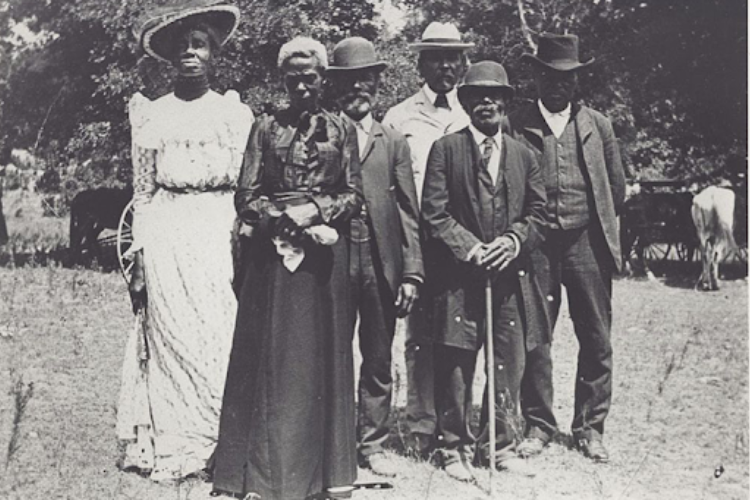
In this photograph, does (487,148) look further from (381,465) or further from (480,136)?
(381,465)

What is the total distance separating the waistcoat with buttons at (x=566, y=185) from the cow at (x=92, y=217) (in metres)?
10.4

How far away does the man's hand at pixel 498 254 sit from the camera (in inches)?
167

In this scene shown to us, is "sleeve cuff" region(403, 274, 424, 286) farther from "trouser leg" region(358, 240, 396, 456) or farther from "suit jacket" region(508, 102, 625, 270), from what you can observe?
"suit jacket" region(508, 102, 625, 270)

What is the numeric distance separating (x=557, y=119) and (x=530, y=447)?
1745mm

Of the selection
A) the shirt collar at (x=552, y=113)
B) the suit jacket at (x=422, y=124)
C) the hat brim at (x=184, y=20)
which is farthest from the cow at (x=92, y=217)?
the shirt collar at (x=552, y=113)

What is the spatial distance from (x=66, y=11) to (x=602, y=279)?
7954 mm

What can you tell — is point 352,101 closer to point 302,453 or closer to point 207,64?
point 207,64

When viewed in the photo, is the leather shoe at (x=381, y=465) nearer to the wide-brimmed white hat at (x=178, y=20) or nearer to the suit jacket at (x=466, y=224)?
the suit jacket at (x=466, y=224)

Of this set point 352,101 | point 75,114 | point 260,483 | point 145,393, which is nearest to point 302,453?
point 260,483

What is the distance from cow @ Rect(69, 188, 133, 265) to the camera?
13.9 metres

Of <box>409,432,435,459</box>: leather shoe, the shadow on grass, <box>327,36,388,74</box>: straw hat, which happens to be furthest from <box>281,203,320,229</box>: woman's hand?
the shadow on grass

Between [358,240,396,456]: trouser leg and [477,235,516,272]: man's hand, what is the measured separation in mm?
493

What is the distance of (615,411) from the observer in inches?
233

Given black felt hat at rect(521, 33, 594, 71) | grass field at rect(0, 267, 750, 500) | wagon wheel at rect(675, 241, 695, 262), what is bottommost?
wagon wheel at rect(675, 241, 695, 262)
